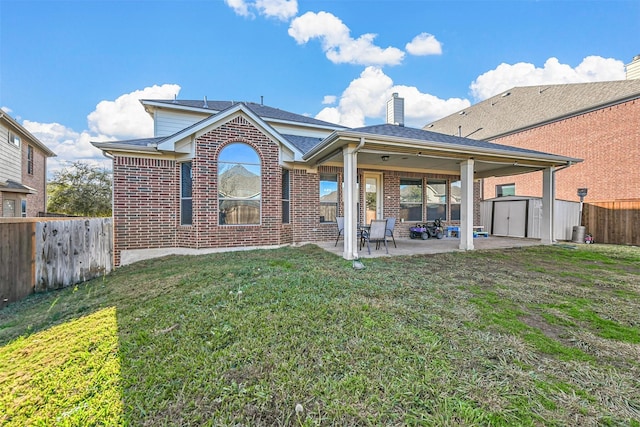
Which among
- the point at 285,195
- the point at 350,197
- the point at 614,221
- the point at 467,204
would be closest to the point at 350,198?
the point at 350,197

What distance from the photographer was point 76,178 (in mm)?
17953

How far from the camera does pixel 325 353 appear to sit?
2.31m

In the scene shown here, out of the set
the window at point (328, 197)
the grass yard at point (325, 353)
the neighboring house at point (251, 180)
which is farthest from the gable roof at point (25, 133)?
the window at point (328, 197)

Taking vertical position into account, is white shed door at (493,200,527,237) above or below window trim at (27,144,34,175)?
below

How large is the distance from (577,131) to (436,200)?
10.0 meters

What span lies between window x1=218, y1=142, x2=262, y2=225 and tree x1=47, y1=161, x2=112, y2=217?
15.5 m

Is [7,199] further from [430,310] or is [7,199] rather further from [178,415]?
[430,310]

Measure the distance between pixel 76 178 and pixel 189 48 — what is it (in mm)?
13903

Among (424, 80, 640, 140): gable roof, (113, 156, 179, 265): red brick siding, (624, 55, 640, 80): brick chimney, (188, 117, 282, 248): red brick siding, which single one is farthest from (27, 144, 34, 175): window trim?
(624, 55, 640, 80): brick chimney

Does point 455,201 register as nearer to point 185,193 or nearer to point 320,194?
point 320,194

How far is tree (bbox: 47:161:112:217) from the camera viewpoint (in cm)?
1753

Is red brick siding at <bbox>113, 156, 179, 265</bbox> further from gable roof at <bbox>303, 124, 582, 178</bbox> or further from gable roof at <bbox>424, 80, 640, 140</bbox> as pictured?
gable roof at <bbox>424, 80, 640, 140</bbox>

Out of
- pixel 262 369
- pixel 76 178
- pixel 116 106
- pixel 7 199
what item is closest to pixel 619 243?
pixel 262 369

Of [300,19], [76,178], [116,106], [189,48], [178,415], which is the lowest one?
[178,415]
